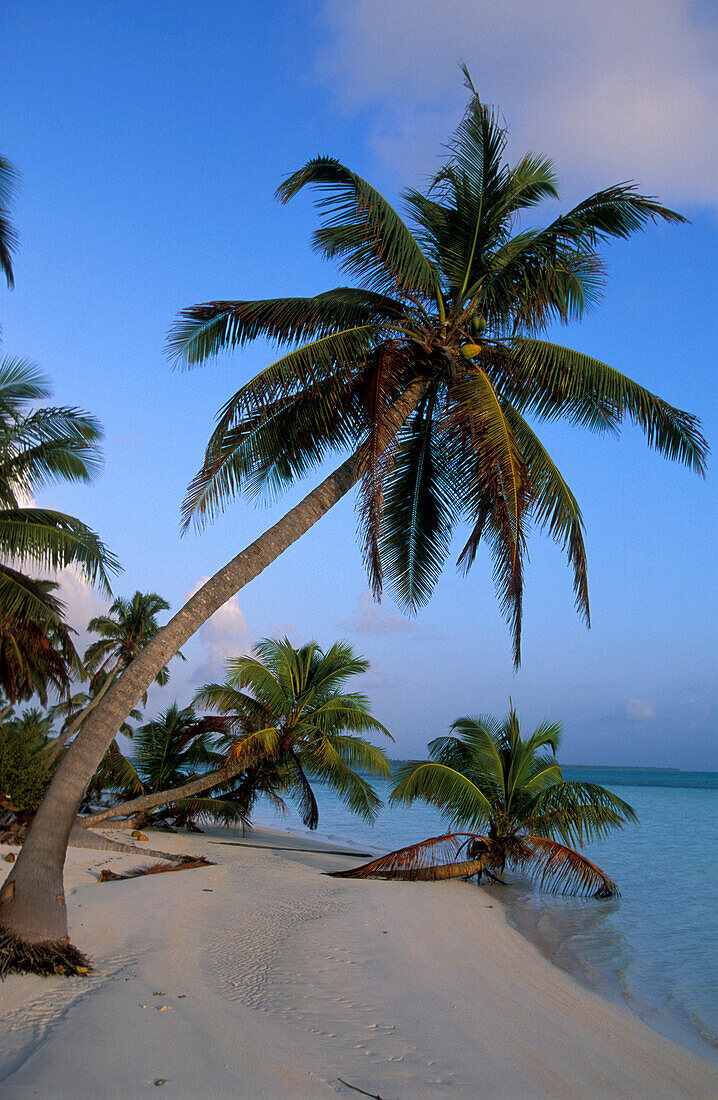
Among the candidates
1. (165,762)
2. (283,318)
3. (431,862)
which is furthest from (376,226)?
(165,762)

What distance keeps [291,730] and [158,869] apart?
18.0ft

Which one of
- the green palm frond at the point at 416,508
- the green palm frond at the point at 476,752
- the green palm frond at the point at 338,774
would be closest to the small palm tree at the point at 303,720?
the green palm frond at the point at 338,774

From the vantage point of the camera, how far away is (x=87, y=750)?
593cm

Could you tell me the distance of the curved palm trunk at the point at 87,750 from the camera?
5344 mm

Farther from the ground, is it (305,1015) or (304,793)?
(305,1015)

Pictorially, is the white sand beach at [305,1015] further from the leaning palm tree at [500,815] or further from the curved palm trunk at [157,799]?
the curved palm trunk at [157,799]

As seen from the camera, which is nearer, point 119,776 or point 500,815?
point 500,815

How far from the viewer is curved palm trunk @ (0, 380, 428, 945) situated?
5.34m

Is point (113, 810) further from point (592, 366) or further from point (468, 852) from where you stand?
point (592, 366)

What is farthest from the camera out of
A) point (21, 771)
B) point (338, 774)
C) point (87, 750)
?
point (338, 774)

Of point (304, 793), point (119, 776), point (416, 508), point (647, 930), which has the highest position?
point (416, 508)

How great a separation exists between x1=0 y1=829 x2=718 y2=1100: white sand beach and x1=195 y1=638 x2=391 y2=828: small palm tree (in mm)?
6672

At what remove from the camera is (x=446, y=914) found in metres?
10.1

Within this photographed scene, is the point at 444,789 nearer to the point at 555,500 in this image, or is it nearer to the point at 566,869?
the point at 566,869
